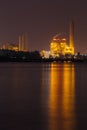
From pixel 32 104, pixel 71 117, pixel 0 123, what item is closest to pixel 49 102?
pixel 32 104

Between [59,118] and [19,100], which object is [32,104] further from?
[59,118]

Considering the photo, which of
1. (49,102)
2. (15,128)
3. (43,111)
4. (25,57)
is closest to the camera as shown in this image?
(15,128)

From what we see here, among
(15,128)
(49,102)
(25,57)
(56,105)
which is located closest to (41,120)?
(15,128)

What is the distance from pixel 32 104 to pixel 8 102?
3.28 feet

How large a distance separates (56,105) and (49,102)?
3.52 ft

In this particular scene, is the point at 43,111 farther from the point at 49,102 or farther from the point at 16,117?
the point at 49,102

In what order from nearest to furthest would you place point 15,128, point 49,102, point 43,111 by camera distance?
point 15,128 < point 43,111 < point 49,102

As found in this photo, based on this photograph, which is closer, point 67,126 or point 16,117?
point 67,126

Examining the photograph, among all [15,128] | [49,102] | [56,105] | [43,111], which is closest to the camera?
[15,128]

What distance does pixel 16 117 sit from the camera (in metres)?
12.7

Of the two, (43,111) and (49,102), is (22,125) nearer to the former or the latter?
(43,111)

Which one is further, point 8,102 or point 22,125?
point 8,102

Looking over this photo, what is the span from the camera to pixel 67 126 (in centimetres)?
1141

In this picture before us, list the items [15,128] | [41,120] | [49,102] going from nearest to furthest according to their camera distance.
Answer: [15,128], [41,120], [49,102]
